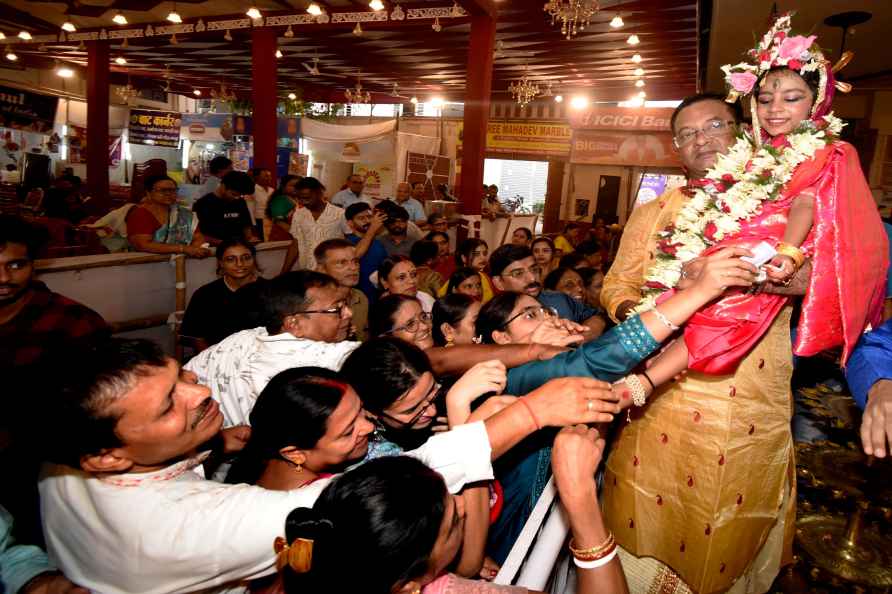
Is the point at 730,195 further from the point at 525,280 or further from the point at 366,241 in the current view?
the point at 366,241

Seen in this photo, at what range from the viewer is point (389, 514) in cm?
108

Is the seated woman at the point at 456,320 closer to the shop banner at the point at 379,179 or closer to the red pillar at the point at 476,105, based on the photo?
the red pillar at the point at 476,105

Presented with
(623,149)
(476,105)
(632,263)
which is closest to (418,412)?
(632,263)

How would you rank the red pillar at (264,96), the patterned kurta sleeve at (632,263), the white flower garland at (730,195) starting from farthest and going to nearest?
1. the red pillar at (264,96)
2. the patterned kurta sleeve at (632,263)
3. the white flower garland at (730,195)

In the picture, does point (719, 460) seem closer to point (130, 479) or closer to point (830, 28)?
point (130, 479)

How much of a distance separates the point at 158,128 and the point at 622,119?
1582 cm

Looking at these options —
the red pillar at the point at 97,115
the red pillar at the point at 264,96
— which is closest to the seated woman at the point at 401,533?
the red pillar at the point at 264,96

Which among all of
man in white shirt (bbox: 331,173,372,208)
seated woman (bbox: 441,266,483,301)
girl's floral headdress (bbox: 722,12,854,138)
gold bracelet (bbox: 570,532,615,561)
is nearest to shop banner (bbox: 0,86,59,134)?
man in white shirt (bbox: 331,173,372,208)

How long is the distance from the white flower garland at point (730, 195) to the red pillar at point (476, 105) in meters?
6.53

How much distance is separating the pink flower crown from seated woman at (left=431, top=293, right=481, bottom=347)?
1442 millimetres

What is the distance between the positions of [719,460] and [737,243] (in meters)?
0.74

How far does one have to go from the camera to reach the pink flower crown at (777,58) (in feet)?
5.77

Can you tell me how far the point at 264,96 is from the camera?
9586mm

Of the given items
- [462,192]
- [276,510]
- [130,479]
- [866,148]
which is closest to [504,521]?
[276,510]
